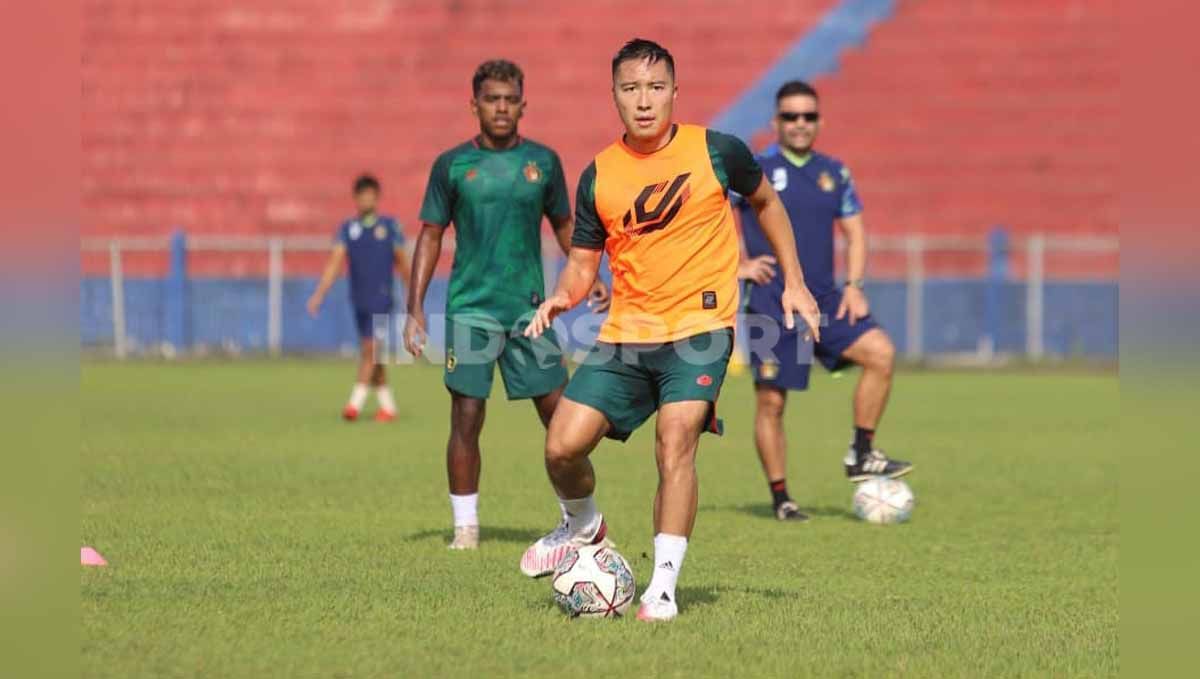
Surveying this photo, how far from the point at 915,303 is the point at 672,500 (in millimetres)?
22726

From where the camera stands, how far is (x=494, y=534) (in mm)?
10562

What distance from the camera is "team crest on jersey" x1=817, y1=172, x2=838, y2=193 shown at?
1179 cm

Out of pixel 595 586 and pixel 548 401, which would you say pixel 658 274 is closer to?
pixel 595 586

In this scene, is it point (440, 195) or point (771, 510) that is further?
point (771, 510)

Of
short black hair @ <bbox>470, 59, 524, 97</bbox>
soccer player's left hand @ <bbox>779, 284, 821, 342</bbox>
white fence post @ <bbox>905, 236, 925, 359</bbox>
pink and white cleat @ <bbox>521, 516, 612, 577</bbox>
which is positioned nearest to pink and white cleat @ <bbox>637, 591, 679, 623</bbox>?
pink and white cleat @ <bbox>521, 516, 612, 577</bbox>

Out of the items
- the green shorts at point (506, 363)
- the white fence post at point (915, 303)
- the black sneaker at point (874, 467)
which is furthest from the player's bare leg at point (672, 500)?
the white fence post at point (915, 303)

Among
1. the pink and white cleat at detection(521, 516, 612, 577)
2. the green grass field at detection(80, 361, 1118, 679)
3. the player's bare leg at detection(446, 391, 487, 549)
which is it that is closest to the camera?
the green grass field at detection(80, 361, 1118, 679)

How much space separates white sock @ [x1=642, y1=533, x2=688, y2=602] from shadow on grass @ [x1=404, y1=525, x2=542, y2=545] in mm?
2669

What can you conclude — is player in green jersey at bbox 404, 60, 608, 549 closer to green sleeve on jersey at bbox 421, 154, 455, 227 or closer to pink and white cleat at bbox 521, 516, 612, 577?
green sleeve on jersey at bbox 421, 154, 455, 227

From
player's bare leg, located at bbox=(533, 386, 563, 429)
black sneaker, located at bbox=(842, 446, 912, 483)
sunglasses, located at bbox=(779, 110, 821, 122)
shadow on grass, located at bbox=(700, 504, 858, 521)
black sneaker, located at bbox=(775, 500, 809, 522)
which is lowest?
shadow on grass, located at bbox=(700, 504, 858, 521)

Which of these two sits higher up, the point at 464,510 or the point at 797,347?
the point at 797,347

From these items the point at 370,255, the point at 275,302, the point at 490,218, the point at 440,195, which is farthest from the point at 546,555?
the point at 275,302

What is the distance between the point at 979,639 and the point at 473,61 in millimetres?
27848

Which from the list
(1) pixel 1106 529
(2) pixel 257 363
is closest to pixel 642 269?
(1) pixel 1106 529
